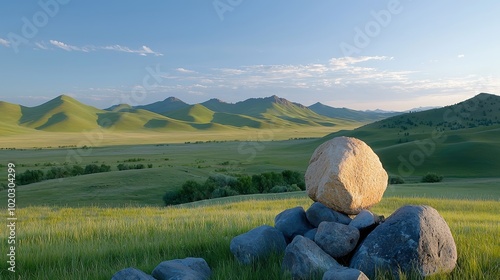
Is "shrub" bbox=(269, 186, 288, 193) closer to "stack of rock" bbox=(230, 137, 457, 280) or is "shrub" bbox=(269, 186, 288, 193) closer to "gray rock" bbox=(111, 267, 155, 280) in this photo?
"stack of rock" bbox=(230, 137, 457, 280)

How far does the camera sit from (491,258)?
8227 millimetres

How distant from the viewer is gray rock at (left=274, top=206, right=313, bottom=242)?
10.1m

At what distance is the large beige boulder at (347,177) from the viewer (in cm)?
974

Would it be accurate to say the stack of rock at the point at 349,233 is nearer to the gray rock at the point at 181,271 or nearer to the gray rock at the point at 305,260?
the gray rock at the point at 305,260

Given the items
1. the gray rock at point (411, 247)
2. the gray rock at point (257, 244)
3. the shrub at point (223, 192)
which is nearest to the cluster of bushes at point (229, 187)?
the shrub at point (223, 192)

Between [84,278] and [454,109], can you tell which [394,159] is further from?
[454,109]

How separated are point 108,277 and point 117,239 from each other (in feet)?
10.1

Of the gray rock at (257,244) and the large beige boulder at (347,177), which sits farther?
the large beige boulder at (347,177)

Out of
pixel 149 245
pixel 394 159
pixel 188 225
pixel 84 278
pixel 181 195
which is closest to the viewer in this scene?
pixel 84 278

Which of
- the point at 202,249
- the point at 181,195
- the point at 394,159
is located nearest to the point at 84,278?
the point at 202,249

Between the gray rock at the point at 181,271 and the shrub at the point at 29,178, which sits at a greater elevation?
the gray rock at the point at 181,271

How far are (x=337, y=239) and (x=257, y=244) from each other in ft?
5.51

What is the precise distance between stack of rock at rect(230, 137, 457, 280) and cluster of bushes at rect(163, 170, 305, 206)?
31690 millimetres

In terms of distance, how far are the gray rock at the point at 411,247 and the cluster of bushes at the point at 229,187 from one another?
33831mm
